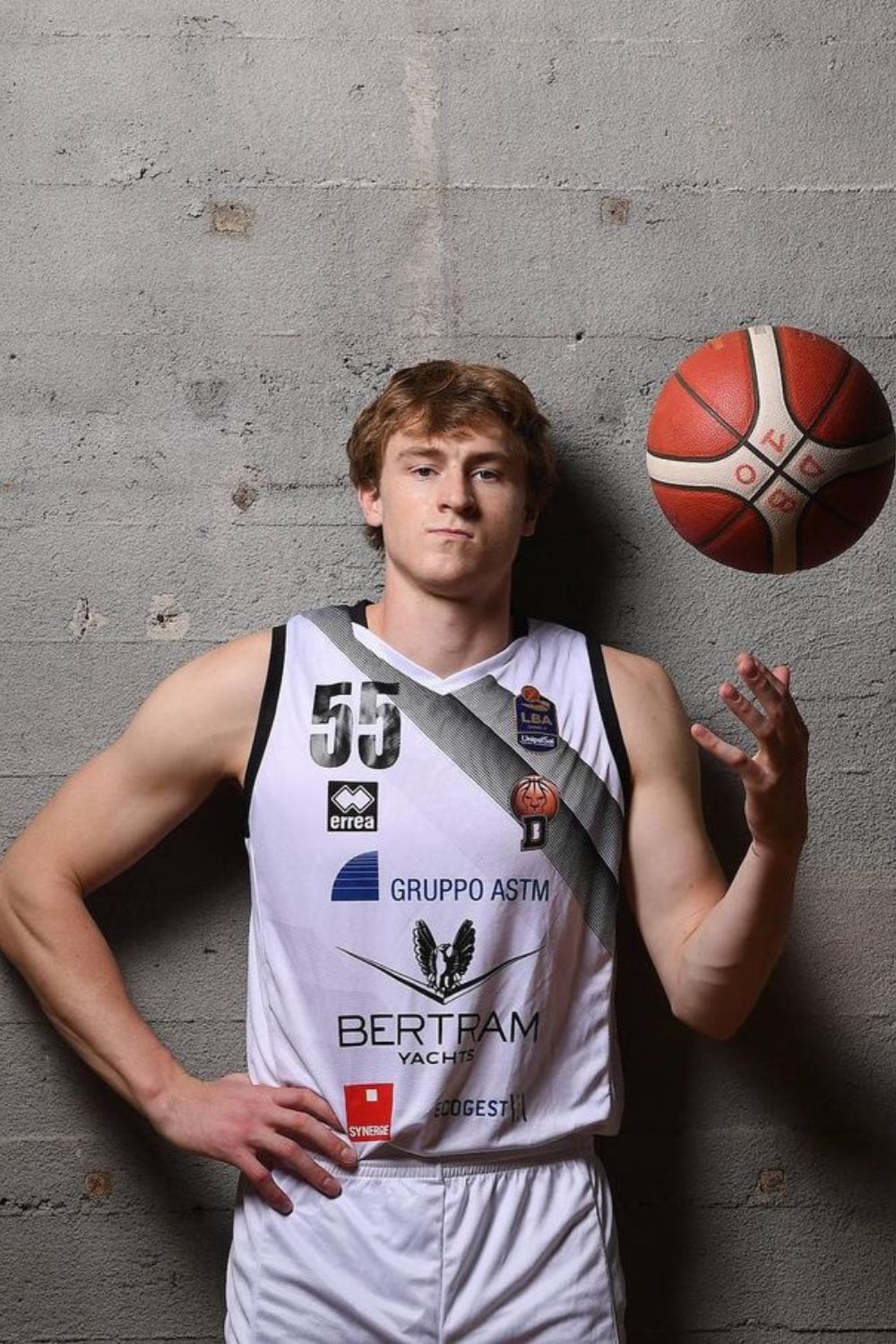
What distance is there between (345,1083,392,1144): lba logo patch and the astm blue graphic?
28 centimetres

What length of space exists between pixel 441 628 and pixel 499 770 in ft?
0.82

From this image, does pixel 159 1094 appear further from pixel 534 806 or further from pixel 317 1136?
pixel 534 806

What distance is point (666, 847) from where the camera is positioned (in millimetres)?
2027

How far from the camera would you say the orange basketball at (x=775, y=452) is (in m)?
1.79

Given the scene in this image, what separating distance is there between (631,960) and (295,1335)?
857mm

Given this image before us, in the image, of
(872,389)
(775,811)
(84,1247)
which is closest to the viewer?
(775,811)

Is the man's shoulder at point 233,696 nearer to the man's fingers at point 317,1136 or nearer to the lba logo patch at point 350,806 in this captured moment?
the lba logo patch at point 350,806

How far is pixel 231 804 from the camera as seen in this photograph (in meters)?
2.36

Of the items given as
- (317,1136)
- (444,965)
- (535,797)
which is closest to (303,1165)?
(317,1136)

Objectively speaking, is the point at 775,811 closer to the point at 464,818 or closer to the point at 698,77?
the point at 464,818

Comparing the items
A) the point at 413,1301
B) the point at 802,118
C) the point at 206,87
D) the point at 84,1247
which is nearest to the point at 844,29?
the point at 802,118

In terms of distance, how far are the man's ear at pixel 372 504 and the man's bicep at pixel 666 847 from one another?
1.73 ft

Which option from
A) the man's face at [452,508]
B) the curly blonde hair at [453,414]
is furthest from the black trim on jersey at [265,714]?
the curly blonde hair at [453,414]

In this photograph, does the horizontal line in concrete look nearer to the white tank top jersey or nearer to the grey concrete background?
the grey concrete background
